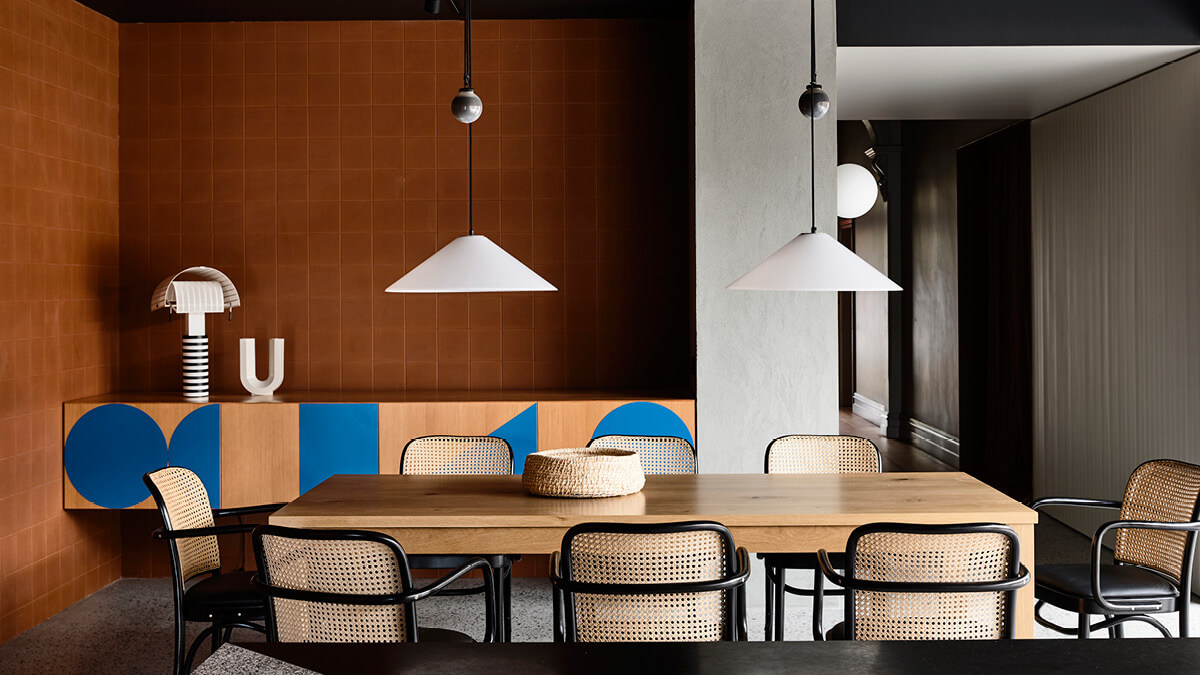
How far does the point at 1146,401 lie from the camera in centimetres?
528

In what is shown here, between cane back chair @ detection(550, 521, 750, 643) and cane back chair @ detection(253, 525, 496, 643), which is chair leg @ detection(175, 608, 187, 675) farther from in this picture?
cane back chair @ detection(550, 521, 750, 643)

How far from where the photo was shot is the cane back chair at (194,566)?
3262 millimetres

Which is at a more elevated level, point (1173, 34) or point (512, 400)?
point (1173, 34)

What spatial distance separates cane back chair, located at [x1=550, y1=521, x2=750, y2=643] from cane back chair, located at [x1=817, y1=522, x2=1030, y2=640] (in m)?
0.31

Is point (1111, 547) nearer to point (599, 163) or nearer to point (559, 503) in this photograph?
point (599, 163)

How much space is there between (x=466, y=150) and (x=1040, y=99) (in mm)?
3317

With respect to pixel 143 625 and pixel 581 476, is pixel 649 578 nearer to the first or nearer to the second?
pixel 581 476

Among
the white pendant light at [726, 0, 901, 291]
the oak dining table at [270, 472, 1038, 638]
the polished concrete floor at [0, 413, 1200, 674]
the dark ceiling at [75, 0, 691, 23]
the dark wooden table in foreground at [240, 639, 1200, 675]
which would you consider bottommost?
the polished concrete floor at [0, 413, 1200, 674]

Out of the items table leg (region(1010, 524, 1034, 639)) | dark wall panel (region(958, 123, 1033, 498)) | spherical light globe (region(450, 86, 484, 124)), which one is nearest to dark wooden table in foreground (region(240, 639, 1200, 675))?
table leg (region(1010, 524, 1034, 639))

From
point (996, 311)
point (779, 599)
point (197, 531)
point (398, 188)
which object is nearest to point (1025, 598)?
point (779, 599)

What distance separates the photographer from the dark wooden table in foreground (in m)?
1.21

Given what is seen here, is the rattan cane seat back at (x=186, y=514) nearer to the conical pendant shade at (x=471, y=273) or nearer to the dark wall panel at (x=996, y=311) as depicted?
the conical pendant shade at (x=471, y=273)

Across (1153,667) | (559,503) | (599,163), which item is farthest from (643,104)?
(1153,667)

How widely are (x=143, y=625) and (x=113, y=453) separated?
2.77 ft
